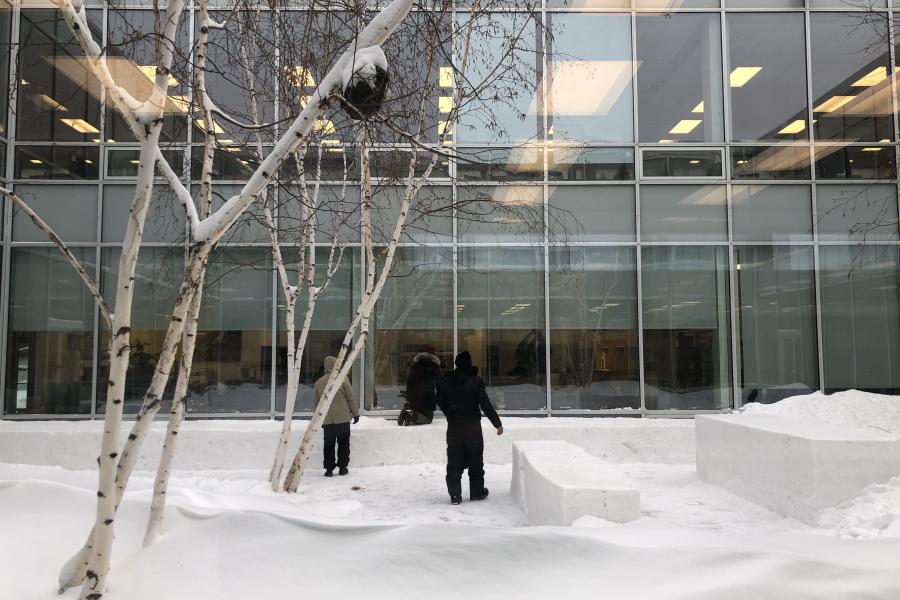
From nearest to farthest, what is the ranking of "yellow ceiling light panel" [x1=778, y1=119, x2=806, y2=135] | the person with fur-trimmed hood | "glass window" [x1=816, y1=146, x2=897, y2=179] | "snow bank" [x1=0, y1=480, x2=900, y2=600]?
1. "snow bank" [x1=0, y1=480, x2=900, y2=600]
2. the person with fur-trimmed hood
3. "glass window" [x1=816, y1=146, x2=897, y2=179]
4. "yellow ceiling light panel" [x1=778, y1=119, x2=806, y2=135]

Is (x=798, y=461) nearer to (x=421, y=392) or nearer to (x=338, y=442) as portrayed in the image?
(x=421, y=392)

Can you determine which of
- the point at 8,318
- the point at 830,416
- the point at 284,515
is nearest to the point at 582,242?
the point at 830,416

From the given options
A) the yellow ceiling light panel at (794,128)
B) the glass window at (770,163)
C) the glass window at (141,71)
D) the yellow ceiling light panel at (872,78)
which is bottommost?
the glass window at (141,71)

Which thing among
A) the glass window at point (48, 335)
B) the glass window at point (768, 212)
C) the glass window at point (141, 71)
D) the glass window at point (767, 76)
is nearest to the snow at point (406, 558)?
the glass window at point (141, 71)

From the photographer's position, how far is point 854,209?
12.8 meters

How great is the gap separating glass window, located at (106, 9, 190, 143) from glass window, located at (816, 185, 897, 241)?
11831 mm

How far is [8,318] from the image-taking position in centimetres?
1266

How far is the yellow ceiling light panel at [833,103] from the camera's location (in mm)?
12977

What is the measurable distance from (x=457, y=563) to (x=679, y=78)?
41.1 ft

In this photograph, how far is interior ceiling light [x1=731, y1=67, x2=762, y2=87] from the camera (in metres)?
13.1

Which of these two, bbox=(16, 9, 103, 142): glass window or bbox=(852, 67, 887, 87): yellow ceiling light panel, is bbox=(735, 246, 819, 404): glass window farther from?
bbox=(16, 9, 103, 142): glass window

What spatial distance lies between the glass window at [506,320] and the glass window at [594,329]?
315 millimetres

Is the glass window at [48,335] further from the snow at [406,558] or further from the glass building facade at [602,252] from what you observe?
the snow at [406,558]

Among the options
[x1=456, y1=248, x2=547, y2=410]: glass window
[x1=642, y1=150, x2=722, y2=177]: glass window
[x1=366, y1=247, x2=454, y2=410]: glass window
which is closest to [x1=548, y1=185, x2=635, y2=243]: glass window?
[x1=642, y1=150, x2=722, y2=177]: glass window
